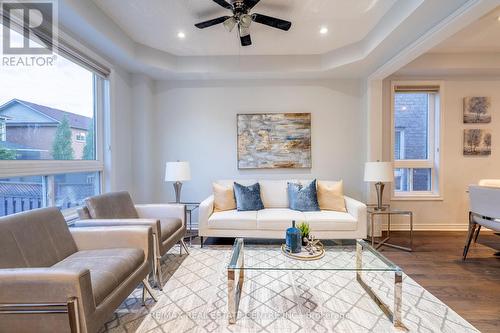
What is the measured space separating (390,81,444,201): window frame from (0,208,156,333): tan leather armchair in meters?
3.88

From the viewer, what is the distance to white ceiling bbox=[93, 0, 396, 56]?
2.38 meters

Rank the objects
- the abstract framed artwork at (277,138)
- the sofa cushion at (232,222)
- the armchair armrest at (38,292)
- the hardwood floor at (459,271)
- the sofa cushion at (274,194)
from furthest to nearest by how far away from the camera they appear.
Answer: the abstract framed artwork at (277,138) < the sofa cushion at (274,194) < the sofa cushion at (232,222) < the hardwood floor at (459,271) < the armchair armrest at (38,292)

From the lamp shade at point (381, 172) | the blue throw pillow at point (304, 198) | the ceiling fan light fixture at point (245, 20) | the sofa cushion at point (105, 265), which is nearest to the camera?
the sofa cushion at point (105, 265)

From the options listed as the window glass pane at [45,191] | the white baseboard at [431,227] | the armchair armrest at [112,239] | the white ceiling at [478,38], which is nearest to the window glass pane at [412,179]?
the white baseboard at [431,227]

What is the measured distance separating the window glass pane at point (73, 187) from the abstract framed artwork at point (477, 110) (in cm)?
558

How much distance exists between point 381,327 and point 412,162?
3101 mm

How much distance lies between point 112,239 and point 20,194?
0.94 meters

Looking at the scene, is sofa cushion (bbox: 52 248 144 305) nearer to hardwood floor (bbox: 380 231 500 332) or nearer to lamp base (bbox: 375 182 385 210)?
hardwood floor (bbox: 380 231 500 332)

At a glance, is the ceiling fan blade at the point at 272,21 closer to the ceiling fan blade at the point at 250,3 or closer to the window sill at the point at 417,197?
the ceiling fan blade at the point at 250,3

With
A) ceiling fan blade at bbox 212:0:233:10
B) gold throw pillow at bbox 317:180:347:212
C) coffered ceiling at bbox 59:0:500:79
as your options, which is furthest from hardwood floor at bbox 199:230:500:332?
ceiling fan blade at bbox 212:0:233:10

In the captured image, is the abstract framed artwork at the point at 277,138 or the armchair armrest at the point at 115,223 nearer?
the armchair armrest at the point at 115,223

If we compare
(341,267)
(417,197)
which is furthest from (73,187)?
(417,197)

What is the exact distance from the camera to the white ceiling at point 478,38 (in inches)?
108

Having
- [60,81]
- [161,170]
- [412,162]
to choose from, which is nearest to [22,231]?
[60,81]
